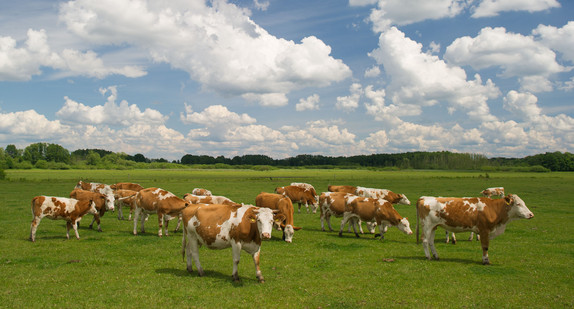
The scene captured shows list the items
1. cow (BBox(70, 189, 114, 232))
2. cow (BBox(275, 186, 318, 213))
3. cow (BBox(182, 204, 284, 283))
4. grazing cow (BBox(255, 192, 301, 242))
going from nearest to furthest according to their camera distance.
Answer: cow (BBox(182, 204, 284, 283)), grazing cow (BBox(255, 192, 301, 242)), cow (BBox(70, 189, 114, 232)), cow (BBox(275, 186, 318, 213))

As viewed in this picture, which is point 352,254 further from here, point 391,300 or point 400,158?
point 400,158

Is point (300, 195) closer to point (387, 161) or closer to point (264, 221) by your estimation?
point (264, 221)

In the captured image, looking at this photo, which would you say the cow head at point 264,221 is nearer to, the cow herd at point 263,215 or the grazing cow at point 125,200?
the cow herd at point 263,215

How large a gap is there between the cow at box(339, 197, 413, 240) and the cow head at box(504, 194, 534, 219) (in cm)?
454

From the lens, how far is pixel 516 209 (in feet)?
40.0

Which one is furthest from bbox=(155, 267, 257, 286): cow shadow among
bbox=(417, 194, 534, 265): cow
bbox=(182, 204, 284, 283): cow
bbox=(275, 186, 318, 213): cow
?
bbox=(275, 186, 318, 213): cow

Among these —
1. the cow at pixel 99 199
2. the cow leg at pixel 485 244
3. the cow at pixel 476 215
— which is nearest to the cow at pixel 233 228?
the cow at pixel 476 215

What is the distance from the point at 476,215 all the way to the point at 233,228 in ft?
26.9

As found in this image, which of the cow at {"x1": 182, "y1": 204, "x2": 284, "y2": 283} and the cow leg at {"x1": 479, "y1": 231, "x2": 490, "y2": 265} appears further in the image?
the cow leg at {"x1": 479, "y1": 231, "x2": 490, "y2": 265}

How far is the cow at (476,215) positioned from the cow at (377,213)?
3387 millimetres

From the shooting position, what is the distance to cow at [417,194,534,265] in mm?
12188

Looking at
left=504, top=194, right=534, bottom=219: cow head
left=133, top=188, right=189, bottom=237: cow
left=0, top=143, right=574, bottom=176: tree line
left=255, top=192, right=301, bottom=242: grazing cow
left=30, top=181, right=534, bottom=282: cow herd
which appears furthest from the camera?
left=0, top=143, right=574, bottom=176: tree line

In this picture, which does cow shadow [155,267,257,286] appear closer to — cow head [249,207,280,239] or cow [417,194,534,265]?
cow head [249,207,280,239]

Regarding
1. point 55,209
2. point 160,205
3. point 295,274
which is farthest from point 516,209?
point 55,209
